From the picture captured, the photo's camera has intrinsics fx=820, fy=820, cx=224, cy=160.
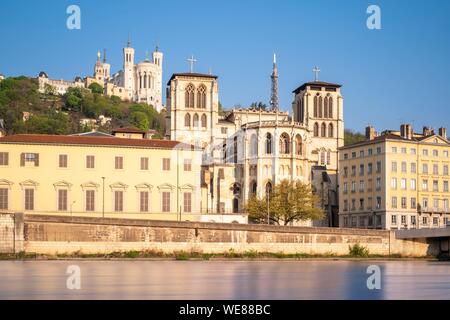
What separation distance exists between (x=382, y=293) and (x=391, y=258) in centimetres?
3837

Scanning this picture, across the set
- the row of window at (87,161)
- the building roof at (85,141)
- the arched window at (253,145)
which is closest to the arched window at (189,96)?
the arched window at (253,145)

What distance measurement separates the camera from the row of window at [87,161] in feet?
222

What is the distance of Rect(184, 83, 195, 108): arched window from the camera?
116 m

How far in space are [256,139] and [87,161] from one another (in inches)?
1498

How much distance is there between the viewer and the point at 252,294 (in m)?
28.6

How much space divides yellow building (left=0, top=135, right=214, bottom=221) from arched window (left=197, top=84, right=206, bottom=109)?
4400cm

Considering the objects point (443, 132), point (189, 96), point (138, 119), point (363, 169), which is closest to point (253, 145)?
point (363, 169)

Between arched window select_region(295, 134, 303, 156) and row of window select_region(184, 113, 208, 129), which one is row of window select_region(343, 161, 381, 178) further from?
row of window select_region(184, 113, 208, 129)

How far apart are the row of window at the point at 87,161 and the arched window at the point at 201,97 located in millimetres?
44696

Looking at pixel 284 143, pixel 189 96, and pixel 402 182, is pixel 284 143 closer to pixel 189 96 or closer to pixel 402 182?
pixel 402 182

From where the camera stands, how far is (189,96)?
116 m

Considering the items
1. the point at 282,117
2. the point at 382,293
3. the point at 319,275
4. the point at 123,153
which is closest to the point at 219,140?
the point at 282,117

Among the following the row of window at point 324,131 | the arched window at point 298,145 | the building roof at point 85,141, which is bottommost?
the building roof at point 85,141

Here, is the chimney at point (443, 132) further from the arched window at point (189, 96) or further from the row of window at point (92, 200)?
the row of window at point (92, 200)
